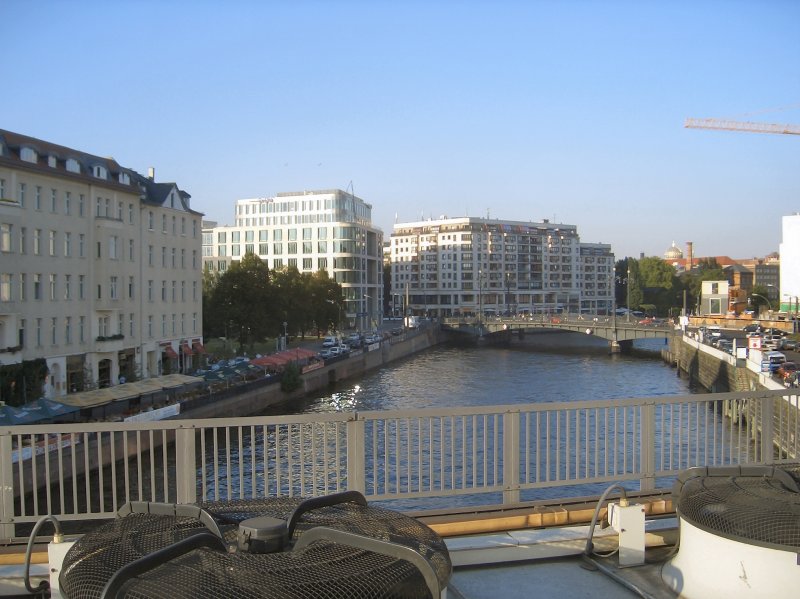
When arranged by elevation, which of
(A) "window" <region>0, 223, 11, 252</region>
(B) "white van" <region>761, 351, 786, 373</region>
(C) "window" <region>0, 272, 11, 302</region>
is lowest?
(B) "white van" <region>761, 351, 786, 373</region>

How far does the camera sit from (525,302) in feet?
479

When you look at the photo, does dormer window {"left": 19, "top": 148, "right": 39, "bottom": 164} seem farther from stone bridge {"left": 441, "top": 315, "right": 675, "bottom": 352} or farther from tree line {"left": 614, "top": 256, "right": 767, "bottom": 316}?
tree line {"left": 614, "top": 256, "right": 767, "bottom": 316}

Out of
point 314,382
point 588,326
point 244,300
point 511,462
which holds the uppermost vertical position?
point 244,300

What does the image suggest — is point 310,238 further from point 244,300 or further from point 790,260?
point 790,260

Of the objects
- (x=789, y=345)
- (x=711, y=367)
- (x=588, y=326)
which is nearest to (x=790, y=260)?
(x=588, y=326)

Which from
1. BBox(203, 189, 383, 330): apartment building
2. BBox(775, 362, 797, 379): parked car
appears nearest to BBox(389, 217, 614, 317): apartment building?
BBox(203, 189, 383, 330): apartment building

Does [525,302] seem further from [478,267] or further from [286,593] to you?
[286,593]

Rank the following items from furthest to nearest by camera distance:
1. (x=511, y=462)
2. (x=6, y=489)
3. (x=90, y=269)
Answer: (x=90, y=269)
(x=511, y=462)
(x=6, y=489)

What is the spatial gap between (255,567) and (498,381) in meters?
50.5

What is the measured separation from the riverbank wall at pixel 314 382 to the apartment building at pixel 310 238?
15.3m

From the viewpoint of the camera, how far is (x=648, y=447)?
600 cm

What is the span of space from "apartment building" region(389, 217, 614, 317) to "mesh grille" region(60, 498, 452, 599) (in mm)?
130215

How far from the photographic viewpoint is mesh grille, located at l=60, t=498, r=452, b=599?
247cm

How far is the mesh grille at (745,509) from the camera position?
12.2ft
